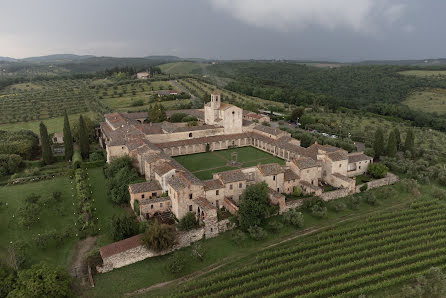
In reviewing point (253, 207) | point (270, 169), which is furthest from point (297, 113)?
point (253, 207)

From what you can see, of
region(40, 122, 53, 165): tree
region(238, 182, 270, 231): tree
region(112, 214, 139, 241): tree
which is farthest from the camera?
region(40, 122, 53, 165): tree

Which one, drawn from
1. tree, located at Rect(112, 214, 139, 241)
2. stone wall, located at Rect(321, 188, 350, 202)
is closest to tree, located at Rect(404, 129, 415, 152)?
stone wall, located at Rect(321, 188, 350, 202)

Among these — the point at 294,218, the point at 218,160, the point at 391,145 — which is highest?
the point at 391,145

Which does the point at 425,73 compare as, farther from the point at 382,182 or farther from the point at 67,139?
the point at 67,139

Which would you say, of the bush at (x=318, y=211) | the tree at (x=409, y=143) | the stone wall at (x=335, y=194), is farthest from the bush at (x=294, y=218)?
the tree at (x=409, y=143)

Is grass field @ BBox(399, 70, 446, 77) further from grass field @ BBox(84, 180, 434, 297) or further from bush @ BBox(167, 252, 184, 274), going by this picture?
bush @ BBox(167, 252, 184, 274)

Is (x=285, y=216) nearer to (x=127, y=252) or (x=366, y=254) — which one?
(x=366, y=254)

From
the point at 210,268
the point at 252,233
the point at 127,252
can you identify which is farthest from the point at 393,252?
the point at 127,252
